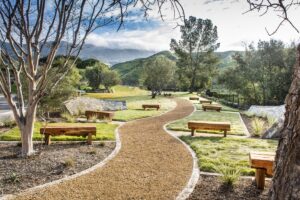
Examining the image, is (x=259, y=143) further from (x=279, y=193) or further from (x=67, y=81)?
(x=67, y=81)

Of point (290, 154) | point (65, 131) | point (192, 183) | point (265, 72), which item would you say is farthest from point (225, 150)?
point (265, 72)

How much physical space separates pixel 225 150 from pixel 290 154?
26.5ft

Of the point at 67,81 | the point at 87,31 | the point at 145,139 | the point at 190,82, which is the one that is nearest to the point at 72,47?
the point at 87,31

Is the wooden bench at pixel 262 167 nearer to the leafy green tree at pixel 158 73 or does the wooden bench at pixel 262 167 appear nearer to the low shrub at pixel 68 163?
the low shrub at pixel 68 163

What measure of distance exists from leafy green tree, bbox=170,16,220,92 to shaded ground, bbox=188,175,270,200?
5547cm

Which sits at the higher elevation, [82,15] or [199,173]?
[82,15]

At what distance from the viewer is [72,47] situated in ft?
29.1

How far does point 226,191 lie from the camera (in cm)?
613

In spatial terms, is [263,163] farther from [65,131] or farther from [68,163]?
[65,131]

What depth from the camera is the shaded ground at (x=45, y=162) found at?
655cm

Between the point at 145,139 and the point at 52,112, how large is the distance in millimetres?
10148

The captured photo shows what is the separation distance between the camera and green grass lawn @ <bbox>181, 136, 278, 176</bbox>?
312 inches

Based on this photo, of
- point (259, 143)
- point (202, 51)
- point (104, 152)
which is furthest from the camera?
point (202, 51)

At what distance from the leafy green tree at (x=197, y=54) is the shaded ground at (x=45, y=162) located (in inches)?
2083
